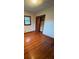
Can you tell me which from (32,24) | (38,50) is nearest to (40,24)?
(32,24)

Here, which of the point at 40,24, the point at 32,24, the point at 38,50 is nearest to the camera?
the point at 38,50

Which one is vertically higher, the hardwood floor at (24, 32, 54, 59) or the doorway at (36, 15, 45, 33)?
the doorway at (36, 15, 45, 33)

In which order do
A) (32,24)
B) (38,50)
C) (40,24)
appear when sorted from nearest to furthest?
1. (38,50)
2. (40,24)
3. (32,24)

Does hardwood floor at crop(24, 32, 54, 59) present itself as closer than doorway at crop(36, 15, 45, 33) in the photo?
Yes

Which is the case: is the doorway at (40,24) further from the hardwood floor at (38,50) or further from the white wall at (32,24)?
the hardwood floor at (38,50)

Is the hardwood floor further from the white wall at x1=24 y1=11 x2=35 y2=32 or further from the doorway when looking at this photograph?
the white wall at x1=24 y1=11 x2=35 y2=32

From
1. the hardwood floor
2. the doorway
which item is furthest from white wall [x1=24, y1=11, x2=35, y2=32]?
the hardwood floor

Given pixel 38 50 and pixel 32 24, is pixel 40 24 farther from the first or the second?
pixel 38 50

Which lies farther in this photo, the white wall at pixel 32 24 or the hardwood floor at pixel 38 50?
the white wall at pixel 32 24

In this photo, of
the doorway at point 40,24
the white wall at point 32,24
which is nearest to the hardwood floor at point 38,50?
the doorway at point 40,24
